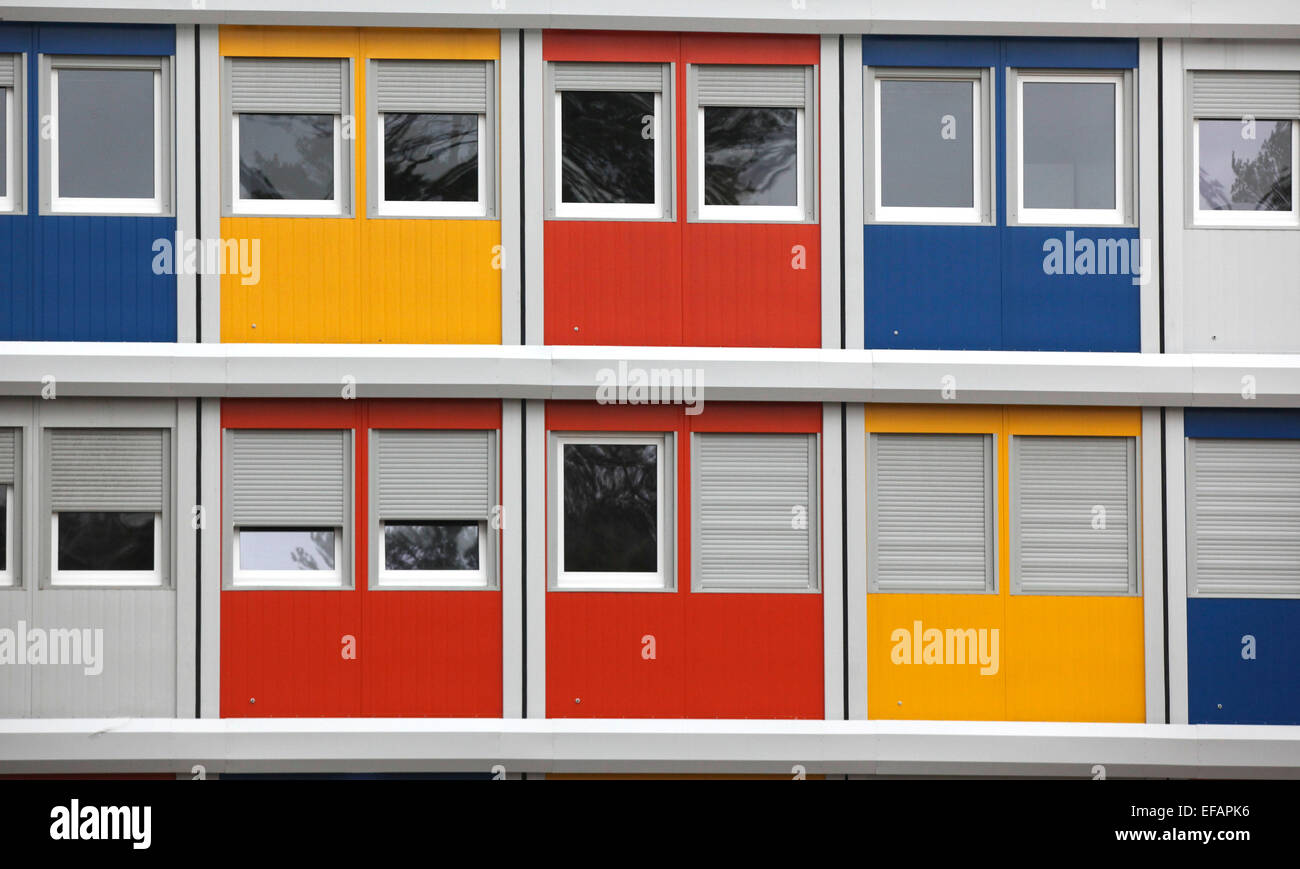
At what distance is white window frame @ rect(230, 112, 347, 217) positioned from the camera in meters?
9.62

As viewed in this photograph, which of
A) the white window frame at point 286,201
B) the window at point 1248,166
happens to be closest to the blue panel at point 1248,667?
the window at point 1248,166

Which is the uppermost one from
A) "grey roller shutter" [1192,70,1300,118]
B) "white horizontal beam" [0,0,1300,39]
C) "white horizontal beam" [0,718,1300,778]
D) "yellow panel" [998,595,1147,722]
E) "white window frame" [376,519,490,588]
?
"white horizontal beam" [0,0,1300,39]

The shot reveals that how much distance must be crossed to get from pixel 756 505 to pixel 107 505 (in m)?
5.11

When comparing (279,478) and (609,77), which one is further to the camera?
(609,77)

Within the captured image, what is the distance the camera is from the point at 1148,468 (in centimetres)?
962

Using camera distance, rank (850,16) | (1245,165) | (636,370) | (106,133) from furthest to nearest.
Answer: (1245,165)
(106,133)
(850,16)
(636,370)

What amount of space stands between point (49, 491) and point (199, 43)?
3708 mm

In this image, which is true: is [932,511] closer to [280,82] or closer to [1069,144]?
[1069,144]

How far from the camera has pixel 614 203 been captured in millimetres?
9742

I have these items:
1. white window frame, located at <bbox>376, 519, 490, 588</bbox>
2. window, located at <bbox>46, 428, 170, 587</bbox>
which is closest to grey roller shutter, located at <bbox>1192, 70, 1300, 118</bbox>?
white window frame, located at <bbox>376, 519, 490, 588</bbox>

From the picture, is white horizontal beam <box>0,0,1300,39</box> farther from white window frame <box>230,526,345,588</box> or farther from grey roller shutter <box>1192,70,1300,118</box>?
white window frame <box>230,526,345,588</box>

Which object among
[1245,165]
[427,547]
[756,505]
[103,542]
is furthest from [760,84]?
[103,542]

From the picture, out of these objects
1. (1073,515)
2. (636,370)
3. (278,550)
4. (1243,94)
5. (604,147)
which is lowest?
(278,550)

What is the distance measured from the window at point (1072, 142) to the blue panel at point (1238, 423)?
182cm
